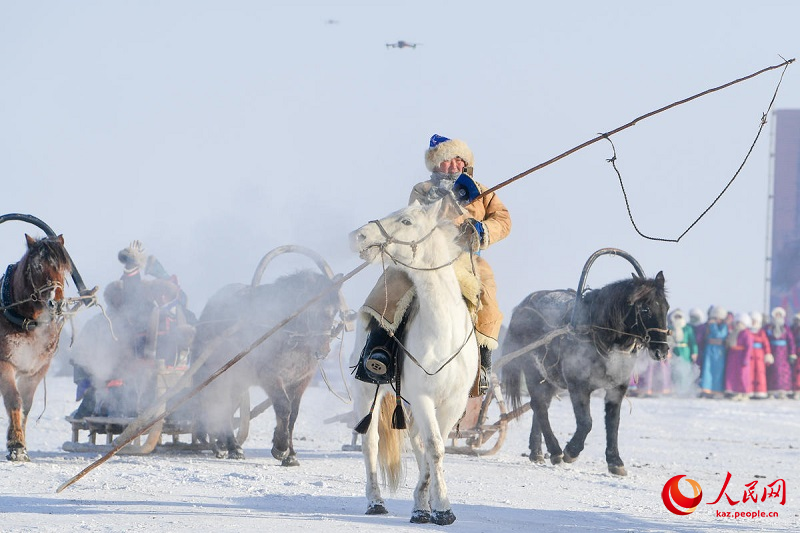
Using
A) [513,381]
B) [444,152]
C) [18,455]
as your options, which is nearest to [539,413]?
[513,381]

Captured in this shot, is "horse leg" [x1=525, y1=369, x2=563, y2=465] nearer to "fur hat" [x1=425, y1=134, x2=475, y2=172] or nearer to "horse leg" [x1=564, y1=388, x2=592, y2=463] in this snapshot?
"horse leg" [x1=564, y1=388, x2=592, y2=463]

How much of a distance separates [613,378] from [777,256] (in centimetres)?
2071

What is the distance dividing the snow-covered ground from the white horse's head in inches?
67.6

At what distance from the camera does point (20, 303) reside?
12328 millimetres

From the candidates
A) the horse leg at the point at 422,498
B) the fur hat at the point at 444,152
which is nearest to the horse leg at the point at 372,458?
the horse leg at the point at 422,498

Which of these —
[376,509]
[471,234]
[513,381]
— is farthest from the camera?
[513,381]

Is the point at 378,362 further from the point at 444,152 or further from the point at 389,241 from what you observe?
the point at 444,152

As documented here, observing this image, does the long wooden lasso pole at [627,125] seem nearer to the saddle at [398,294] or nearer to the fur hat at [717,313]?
the saddle at [398,294]

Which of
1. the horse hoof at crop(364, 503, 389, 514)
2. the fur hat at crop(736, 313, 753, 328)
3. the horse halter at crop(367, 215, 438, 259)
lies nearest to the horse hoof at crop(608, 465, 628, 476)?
the horse hoof at crop(364, 503, 389, 514)

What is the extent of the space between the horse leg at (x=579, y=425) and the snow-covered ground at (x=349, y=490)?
0.22 meters

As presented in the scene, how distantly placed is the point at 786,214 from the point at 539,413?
822 inches

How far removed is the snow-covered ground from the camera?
856 centimetres

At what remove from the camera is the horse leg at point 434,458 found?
839 centimetres

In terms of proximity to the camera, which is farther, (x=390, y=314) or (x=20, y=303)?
(x=20, y=303)
